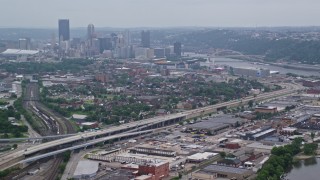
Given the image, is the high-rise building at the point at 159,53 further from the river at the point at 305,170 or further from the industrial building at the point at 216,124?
the river at the point at 305,170

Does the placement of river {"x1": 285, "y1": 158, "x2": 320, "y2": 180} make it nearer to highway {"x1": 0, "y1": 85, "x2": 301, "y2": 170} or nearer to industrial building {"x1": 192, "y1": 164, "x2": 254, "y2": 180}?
industrial building {"x1": 192, "y1": 164, "x2": 254, "y2": 180}

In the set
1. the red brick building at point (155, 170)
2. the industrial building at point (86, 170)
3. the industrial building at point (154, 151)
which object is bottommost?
the industrial building at point (154, 151)

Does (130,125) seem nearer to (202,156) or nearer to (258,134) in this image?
(258,134)

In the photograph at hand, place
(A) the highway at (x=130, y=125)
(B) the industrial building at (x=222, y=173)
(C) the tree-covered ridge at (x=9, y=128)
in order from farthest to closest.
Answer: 1. (C) the tree-covered ridge at (x=9, y=128)
2. (A) the highway at (x=130, y=125)
3. (B) the industrial building at (x=222, y=173)

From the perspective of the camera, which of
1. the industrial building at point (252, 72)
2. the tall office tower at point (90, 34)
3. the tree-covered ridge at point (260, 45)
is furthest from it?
the tall office tower at point (90, 34)

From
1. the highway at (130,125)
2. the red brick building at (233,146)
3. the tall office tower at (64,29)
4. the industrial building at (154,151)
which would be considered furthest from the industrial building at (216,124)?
the tall office tower at (64,29)

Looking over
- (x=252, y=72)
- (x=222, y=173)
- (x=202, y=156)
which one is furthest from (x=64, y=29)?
(x=222, y=173)

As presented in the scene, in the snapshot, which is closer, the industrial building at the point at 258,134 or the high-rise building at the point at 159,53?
the industrial building at the point at 258,134

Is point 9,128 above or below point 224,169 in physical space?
below
